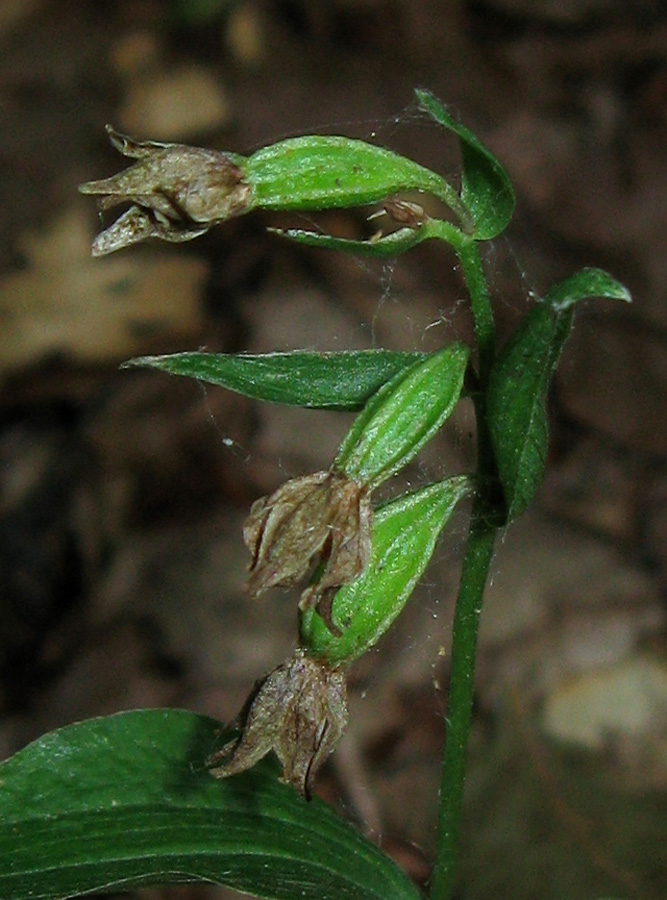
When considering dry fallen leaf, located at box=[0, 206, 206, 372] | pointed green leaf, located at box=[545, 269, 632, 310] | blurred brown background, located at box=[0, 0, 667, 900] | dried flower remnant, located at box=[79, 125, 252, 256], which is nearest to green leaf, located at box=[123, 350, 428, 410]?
dried flower remnant, located at box=[79, 125, 252, 256]

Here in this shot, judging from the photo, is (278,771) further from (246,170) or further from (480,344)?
(246,170)

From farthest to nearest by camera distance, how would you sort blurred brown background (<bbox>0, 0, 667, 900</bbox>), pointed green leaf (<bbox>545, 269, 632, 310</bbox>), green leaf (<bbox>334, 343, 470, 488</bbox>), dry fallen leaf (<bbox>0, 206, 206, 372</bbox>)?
1. dry fallen leaf (<bbox>0, 206, 206, 372</bbox>)
2. blurred brown background (<bbox>0, 0, 667, 900</bbox>)
3. green leaf (<bbox>334, 343, 470, 488</bbox>)
4. pointed green leaf (<bbox>545, 269, 632, 310</bbox>)

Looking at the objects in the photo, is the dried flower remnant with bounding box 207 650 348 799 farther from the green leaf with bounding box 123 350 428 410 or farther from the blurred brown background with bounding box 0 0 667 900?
the blurred brown background with bounding box 0 0 667 900

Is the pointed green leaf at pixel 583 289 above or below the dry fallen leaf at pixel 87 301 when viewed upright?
above

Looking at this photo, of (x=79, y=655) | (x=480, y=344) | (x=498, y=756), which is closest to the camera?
(x=480, y=344)

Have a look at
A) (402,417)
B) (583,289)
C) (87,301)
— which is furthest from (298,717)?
(87,301)

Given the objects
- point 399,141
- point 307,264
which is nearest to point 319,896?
point 307,264

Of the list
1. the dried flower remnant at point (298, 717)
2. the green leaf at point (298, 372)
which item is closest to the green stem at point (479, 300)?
the green leaf at point (298, 372)

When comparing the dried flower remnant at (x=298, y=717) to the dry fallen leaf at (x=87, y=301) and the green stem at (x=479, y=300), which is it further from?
the dry fallen leaf at (x=87, y=301)
